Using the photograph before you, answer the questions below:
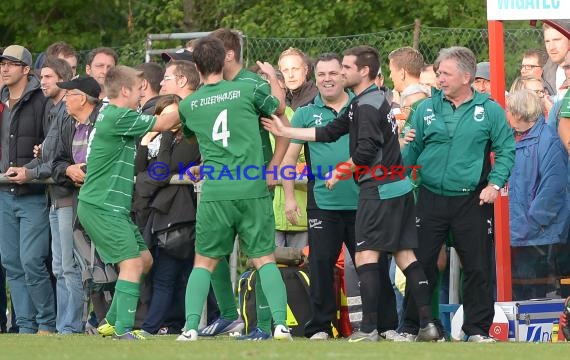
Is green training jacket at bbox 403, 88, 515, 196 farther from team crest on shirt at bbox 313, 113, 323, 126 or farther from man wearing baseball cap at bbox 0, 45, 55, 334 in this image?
man wearing baseball cap at bbox 0, 45, 55, 334

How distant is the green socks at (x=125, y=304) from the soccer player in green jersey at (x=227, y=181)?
62 centimetres

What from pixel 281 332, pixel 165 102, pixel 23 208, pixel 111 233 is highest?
pixel 165 102

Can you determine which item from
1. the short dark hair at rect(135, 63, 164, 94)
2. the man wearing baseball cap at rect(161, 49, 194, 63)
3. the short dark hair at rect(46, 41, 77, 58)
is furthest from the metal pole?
the short dark hair at rect(46, 41, 77, 58)

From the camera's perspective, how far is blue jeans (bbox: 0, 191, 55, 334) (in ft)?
46.7

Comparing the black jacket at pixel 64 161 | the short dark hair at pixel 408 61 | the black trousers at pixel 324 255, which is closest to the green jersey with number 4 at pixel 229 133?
the black trousers at pixel 324 255

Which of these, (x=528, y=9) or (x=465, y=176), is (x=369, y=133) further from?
(x=528, y=9)

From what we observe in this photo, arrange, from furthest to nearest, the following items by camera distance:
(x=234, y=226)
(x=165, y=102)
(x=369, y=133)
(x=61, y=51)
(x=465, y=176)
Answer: (x=61, y=51) → (x=165, y=102) → (x=465, y=176) → (x=234, y=226) → (x=369, y=133)

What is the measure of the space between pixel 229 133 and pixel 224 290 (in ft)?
5.75

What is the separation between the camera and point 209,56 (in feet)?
37.3

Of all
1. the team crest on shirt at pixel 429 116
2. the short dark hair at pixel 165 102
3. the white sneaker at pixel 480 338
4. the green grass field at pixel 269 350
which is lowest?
the white sneaker at pixel 480 338

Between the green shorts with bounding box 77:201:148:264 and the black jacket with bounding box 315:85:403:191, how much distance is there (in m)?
1.75

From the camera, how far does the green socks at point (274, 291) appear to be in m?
11.4

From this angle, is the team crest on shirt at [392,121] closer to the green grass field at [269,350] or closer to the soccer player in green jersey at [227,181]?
the soccer player in green jersey at [227,181]

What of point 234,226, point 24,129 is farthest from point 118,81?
point 24,129
